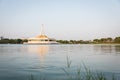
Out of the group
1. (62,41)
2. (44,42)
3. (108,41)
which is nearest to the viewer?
(44,42)

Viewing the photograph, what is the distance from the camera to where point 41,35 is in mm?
130500

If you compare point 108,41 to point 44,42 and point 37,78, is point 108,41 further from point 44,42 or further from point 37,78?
point 37,78

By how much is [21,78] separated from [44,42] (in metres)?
114

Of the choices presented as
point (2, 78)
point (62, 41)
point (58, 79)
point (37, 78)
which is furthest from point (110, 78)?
point (62, 41)

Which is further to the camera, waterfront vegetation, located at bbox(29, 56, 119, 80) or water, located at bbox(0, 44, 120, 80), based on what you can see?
water, located at bbox(0, 44, 120, 80)

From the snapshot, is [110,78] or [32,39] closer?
[110,78]

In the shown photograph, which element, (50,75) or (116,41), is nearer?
(50,75)

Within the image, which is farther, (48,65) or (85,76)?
(48,65)

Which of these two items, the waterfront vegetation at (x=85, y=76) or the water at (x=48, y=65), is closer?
the waterfront vegetation at (x=85, y=76)

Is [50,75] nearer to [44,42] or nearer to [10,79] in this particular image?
[10,79]

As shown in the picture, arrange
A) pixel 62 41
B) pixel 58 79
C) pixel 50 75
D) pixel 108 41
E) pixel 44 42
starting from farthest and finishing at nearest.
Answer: pixel 62 41, pixel 108 41, pixel 44 42, pixel 50 75, pixel 58 79

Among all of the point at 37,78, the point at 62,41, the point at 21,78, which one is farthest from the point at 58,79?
the point at 62,41

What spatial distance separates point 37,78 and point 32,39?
122433 mm

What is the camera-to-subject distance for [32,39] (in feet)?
432
